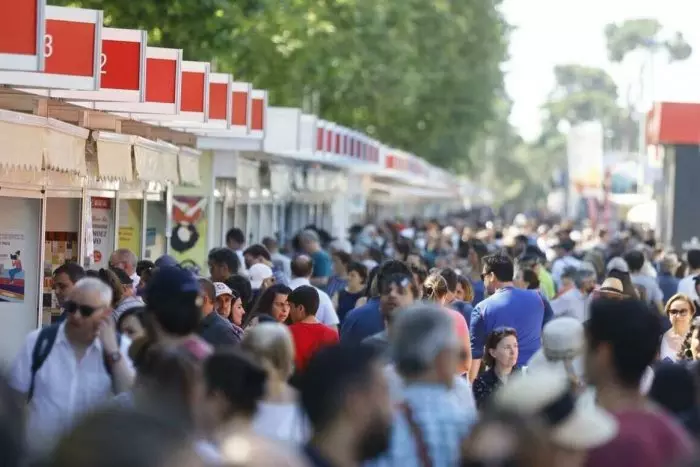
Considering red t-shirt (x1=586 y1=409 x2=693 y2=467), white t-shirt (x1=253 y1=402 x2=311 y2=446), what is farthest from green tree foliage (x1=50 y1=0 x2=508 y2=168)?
→ red t-shirt (x1=586 y1=409 x2=693 y2=467)

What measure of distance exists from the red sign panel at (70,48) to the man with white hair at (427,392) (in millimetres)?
5828

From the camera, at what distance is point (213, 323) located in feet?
31.8

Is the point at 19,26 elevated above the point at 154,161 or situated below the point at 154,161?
above

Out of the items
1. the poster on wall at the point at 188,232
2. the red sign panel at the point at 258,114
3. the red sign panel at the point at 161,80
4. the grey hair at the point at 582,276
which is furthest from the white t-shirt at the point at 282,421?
the poster on wall at the point at 188,232

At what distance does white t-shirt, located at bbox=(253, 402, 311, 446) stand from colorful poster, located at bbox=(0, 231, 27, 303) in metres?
7.91

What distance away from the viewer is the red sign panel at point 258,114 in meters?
21.4

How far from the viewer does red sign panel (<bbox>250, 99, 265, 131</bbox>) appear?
843 inches

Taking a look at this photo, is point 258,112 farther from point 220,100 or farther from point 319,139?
point 319,139

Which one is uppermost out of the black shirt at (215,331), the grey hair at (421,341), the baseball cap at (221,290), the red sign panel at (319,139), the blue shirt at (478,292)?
the red sign panel at (319,139)

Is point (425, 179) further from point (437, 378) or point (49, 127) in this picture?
point (437, 378)

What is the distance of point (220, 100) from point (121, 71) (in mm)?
4931

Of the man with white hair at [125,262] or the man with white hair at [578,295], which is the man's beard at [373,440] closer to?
the man with white hair at [125,262]

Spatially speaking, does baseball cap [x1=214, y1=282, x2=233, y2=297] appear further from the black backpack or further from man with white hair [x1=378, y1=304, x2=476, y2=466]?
man with white hair [x1=378, y1=304, x2=476, y2=466]

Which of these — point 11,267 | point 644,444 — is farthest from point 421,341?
point 11,267
